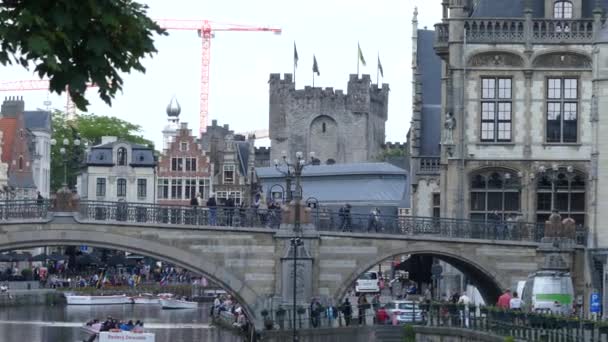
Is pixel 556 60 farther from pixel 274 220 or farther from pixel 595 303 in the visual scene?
pixel 595 303

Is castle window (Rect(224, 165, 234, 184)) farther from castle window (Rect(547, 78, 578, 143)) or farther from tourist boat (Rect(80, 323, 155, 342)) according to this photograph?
castle window (Rect(547, 78, 578, 143))

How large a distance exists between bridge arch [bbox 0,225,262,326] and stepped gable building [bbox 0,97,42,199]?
5813 cm

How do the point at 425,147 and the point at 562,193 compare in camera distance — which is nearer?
the point at 562,193

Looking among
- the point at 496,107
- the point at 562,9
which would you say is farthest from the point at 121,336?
the point at 562,9

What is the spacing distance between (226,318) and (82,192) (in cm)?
5373

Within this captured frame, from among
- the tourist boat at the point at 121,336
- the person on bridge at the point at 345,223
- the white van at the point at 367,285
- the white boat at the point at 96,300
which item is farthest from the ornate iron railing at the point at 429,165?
the white boat at the point at 96,300

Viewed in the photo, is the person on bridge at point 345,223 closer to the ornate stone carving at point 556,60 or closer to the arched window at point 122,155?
the ornate stone carving at point 556,60

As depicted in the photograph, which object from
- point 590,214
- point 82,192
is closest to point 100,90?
point 590,214

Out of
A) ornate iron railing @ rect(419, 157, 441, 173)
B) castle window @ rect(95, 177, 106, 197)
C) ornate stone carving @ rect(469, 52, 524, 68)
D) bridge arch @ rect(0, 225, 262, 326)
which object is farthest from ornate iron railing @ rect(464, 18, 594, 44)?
castle window @ rect(95, 177, 106, 197)

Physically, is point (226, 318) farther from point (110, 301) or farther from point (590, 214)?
point (590, 214)

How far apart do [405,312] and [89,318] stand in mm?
38000

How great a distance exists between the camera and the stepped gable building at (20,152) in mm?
132750

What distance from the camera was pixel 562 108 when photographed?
69.0 m

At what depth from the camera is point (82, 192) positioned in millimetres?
141125
